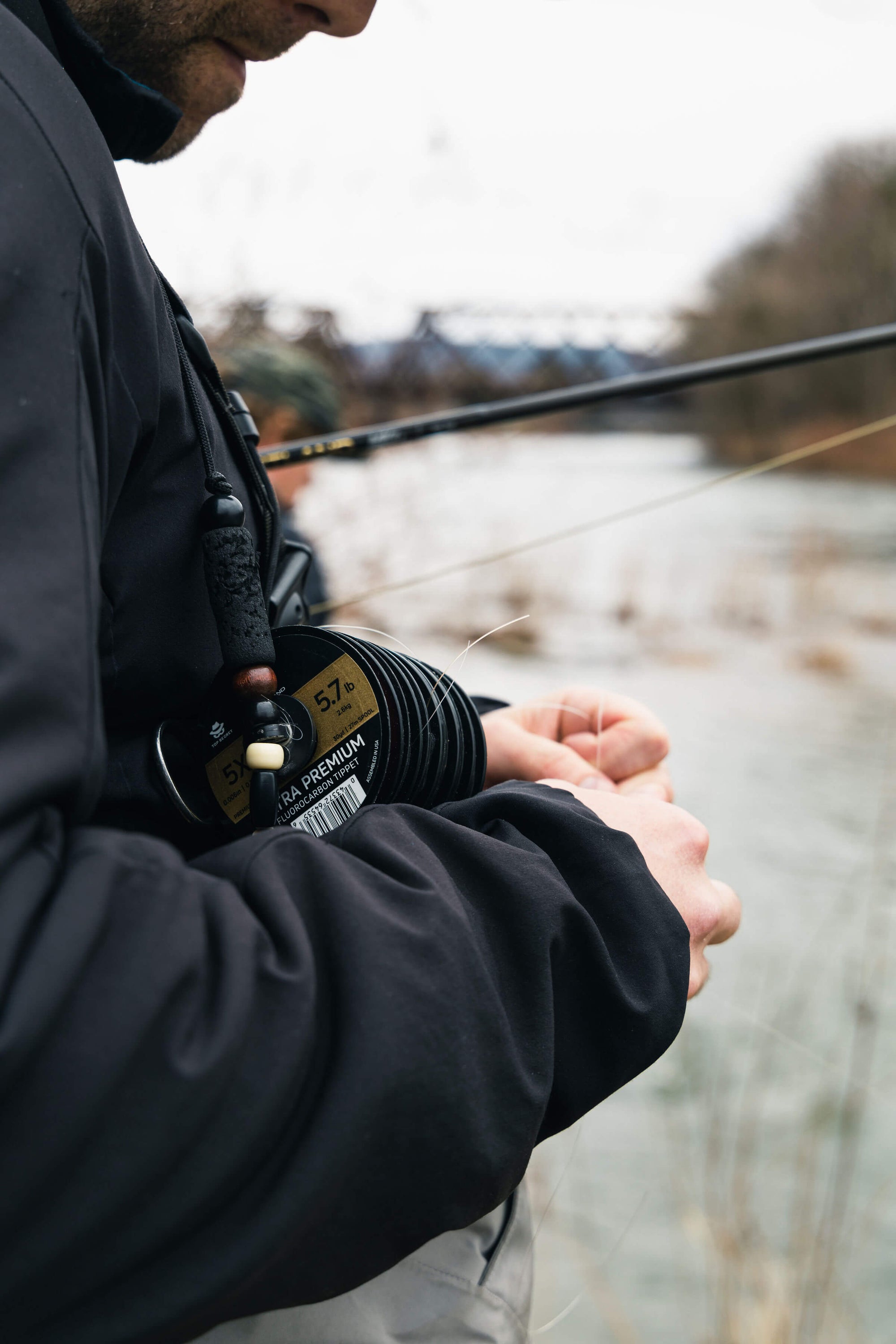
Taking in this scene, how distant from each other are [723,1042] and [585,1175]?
85 centimetres

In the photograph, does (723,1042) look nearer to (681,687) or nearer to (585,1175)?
(585,1175)

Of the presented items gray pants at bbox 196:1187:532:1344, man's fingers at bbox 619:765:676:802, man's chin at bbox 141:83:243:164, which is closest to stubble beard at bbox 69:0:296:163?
man's chin at bbox 141:83:243:164

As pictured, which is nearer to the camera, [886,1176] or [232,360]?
[886,1176]

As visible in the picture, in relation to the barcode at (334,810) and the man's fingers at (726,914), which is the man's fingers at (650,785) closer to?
the man's fingers at (726,914)

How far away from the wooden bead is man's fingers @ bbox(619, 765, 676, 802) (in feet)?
1.35

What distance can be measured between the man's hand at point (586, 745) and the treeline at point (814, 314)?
17.8 meters

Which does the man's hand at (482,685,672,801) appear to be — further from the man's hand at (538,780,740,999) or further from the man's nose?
the man's nose

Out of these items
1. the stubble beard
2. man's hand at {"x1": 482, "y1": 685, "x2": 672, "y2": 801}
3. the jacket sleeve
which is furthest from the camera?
man's hand at {"x1": 482, "y1": 685, "x2": 672, "y2": 801}

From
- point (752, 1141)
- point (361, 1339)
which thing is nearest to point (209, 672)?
point (361, 1339)

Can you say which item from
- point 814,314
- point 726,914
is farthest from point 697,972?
point 814,314

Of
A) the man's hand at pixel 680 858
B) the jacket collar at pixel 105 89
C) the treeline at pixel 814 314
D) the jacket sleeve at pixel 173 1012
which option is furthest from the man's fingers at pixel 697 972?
the treeline at pixel 814 314

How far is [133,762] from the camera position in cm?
69

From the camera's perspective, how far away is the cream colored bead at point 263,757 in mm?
669

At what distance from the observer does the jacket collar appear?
676 millimetres
